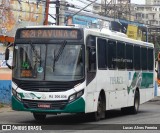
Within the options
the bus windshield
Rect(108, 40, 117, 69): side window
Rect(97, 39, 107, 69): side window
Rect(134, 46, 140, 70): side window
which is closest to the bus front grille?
the bus windshield

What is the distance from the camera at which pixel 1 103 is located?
1035 inches

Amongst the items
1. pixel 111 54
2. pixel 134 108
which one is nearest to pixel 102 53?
pixel 111 54

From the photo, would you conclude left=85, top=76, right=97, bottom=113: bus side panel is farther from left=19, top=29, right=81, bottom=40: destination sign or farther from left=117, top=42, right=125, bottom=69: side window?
left=117, top=42, right=125, bottom=69: side window

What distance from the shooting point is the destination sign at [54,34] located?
17.2 meters

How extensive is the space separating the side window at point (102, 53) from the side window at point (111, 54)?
1.63 feet

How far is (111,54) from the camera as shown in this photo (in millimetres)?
19938

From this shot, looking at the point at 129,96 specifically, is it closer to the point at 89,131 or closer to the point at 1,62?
the point at 89,131

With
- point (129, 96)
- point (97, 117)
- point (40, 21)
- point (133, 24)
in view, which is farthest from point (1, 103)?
point (133, 24)

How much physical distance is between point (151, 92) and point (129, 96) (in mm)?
4084

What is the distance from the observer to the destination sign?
56.6 feet

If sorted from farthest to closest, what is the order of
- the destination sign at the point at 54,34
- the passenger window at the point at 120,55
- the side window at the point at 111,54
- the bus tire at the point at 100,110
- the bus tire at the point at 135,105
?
the bus tire at the point at 135,105
the passenger window at the point at 120,55
the side window at the point at 111,54
the bus tire at the point at 100,110
the destination sign at the point at 54,34

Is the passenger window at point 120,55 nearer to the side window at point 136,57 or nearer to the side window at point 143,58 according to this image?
the side window at point 136,57

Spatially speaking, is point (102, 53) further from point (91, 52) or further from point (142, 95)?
point (142, 95)

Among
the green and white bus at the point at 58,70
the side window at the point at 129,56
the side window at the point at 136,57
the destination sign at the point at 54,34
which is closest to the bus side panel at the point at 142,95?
the side window at the point at 136,57
